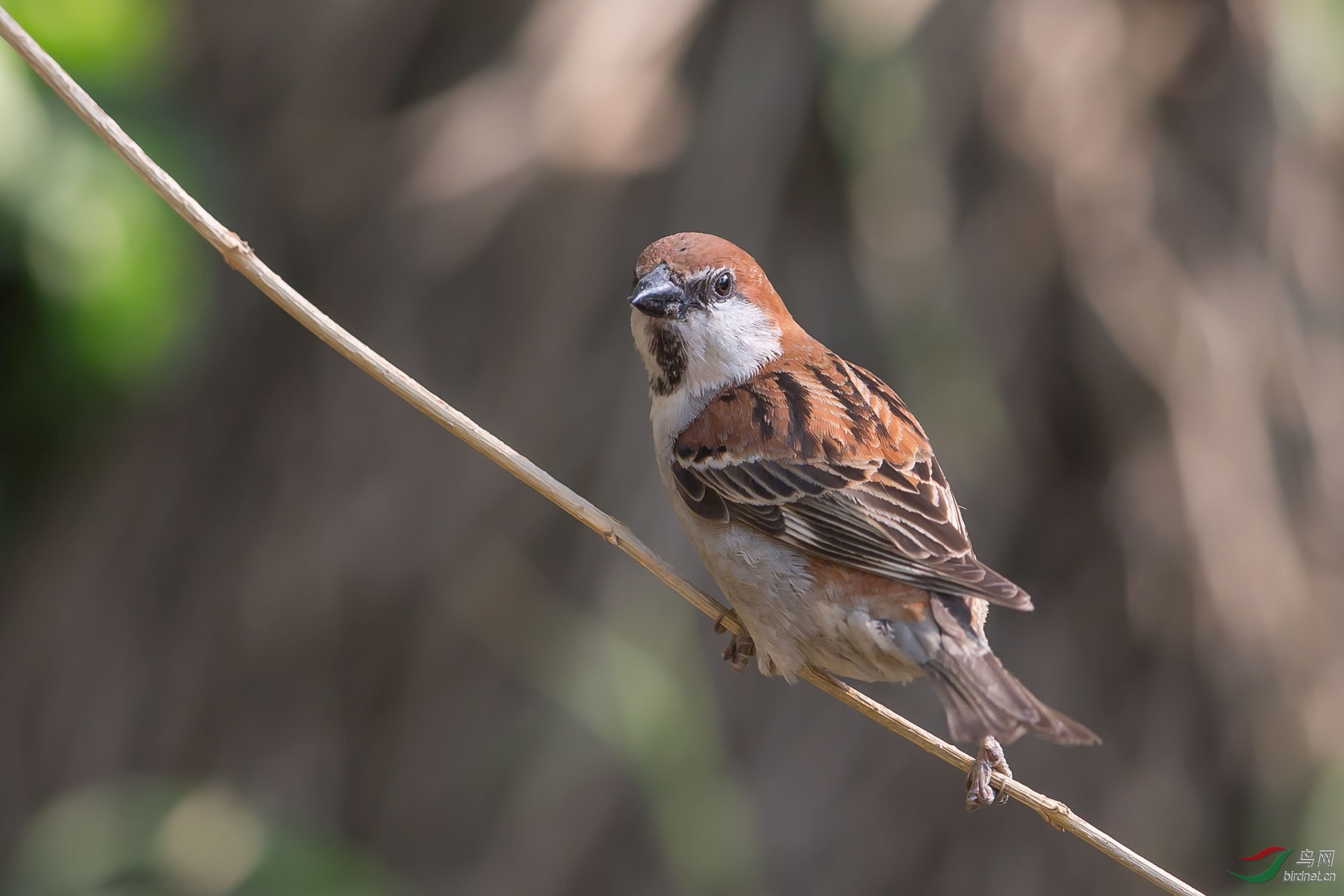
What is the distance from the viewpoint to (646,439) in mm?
3496

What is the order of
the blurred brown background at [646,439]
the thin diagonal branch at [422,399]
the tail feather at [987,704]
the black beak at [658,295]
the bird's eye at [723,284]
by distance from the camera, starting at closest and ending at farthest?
the thin diagonal branch at [422,399] < the tail feather at [987,704] < the black beak at [658,295] < the bird's eye at [723,284] < the blurred brown background at [646,439]

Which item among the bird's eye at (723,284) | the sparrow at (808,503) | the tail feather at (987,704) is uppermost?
the bird's eye at (723,284)

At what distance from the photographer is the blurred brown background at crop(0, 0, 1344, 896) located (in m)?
3.44

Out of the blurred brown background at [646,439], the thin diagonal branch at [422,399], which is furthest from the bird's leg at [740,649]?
the blurred brown background at [646,439]

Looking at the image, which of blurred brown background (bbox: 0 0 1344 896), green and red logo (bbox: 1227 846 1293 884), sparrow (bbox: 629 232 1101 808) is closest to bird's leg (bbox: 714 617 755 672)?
sparrow (bbox: 629 232 1101 808)

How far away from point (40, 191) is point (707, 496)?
6.31 feet

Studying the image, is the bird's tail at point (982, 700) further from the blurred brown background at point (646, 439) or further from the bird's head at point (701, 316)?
the blurred brown background at point (646, 439)

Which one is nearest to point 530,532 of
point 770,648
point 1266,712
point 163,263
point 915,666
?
point 163,263

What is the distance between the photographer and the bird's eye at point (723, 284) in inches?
95.4

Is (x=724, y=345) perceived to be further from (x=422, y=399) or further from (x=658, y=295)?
(x=422, y=399)

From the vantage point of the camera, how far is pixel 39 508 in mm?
3875

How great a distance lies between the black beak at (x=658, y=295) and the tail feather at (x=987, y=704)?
2.83ft

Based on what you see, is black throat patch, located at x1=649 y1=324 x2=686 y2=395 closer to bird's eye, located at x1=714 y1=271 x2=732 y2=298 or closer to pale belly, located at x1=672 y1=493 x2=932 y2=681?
bird's eye, located at x1=714 y1=271 x2=732 y2=298

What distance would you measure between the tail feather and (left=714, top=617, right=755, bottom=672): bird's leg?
419 mm
